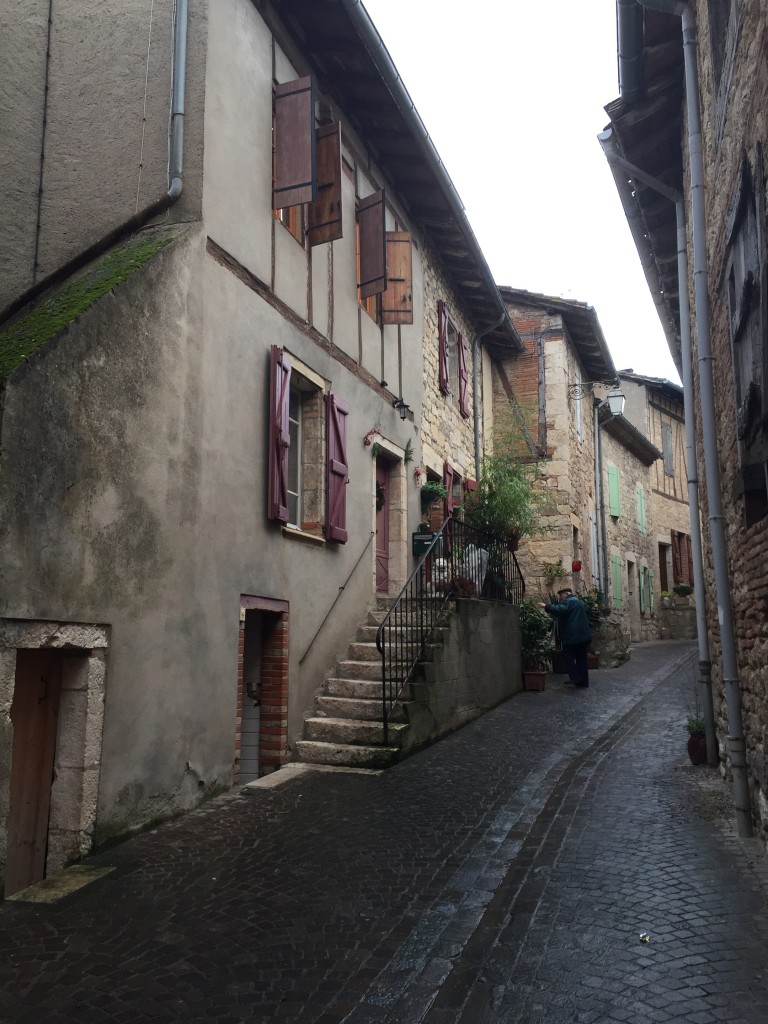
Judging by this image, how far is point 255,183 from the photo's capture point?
283 inches

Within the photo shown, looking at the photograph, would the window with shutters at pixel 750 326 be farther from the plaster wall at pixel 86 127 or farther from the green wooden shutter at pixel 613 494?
the green wooden shutter at pixel 613 494

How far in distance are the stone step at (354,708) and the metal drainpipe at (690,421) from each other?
263 cm

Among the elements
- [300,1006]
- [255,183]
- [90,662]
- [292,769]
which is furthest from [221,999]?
[255,183]

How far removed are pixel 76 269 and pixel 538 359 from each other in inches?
465

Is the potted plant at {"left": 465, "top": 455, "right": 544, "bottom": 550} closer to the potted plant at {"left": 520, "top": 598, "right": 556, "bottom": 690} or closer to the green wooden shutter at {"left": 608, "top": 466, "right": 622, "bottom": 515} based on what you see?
the potted plant at {"left": 520, "top": 598, "right": 556, "bottom": 690}

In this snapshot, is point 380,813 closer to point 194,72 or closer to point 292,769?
point 292,769

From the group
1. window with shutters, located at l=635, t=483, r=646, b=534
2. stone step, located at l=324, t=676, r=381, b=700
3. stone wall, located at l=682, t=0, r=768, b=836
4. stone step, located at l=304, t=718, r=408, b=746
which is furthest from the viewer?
window with shutters, located at l=635, t=483, r=646, b=534

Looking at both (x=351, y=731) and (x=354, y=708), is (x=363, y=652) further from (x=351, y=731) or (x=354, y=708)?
(x=351, y=731)

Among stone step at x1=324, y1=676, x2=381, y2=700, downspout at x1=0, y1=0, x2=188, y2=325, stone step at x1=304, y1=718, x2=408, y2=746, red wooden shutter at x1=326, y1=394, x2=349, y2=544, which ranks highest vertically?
downspout at x1=0, y1=0, x2=188, y2=325

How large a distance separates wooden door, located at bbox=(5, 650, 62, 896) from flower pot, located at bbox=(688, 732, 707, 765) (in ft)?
16.7

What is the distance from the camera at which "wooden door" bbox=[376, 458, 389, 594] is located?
10.2 meters

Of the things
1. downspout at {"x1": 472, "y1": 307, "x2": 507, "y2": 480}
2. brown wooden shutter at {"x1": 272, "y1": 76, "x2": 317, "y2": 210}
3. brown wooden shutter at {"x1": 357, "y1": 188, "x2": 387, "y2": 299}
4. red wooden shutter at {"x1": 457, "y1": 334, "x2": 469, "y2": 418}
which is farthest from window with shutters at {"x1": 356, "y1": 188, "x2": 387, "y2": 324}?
downspout at {"x1": 472, "y1": 307, "x2": 507, "y2": 480}

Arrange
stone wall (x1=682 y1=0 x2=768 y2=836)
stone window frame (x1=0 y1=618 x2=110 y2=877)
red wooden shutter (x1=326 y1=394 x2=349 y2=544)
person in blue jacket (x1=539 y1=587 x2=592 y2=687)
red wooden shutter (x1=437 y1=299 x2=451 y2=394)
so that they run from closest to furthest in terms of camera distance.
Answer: stone wall (x1=682 y1=0 x2=768 y2=836) → stone window frame (x1=0 y1=618 x2=110 y2=877) → red wooden shutter (x1=326 y1=394 x2=349 y2=544) → person in blue jacket (x1=539 y1=587 x2=592 y2=687) → red wooden shutter (x1=437 y1=299 x2=451 y2=394)

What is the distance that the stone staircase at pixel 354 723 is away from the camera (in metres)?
6.97
